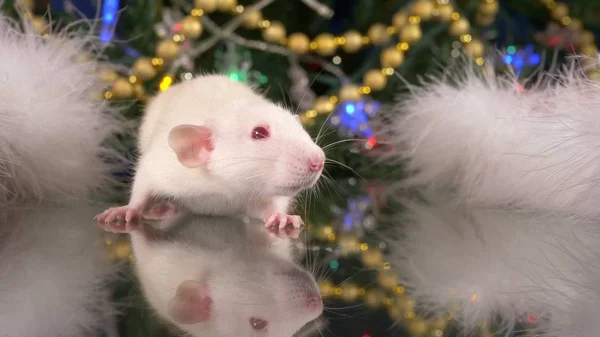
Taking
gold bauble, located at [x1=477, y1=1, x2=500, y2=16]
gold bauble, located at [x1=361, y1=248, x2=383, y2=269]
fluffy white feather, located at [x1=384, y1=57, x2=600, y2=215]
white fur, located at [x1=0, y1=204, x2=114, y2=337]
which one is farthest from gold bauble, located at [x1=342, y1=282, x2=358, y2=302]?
gold bauble, located at [x1=477, y1=1, x2=500, y2=16]

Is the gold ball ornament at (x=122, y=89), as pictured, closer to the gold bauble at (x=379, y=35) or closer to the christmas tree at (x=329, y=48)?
the christmas tree at (x=329, y=48)

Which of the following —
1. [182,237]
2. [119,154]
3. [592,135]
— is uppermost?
[592,135]

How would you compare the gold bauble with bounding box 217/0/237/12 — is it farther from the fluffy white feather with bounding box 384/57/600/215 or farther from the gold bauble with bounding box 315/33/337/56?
the fluffy white feather with bounding box 384/57/600/215

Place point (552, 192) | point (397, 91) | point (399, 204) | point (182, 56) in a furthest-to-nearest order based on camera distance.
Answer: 1. point (397, 91)
2. point (182, 56)
3. point (399, 204)
4. point (552, 192)

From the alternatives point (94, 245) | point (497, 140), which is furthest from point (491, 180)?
point (94, 245)

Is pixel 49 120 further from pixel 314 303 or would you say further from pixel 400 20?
pixel 400 20

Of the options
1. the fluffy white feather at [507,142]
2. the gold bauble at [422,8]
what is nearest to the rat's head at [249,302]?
the fluffy white feather at [507,142]

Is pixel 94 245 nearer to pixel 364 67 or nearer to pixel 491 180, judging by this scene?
pixel 491 180
